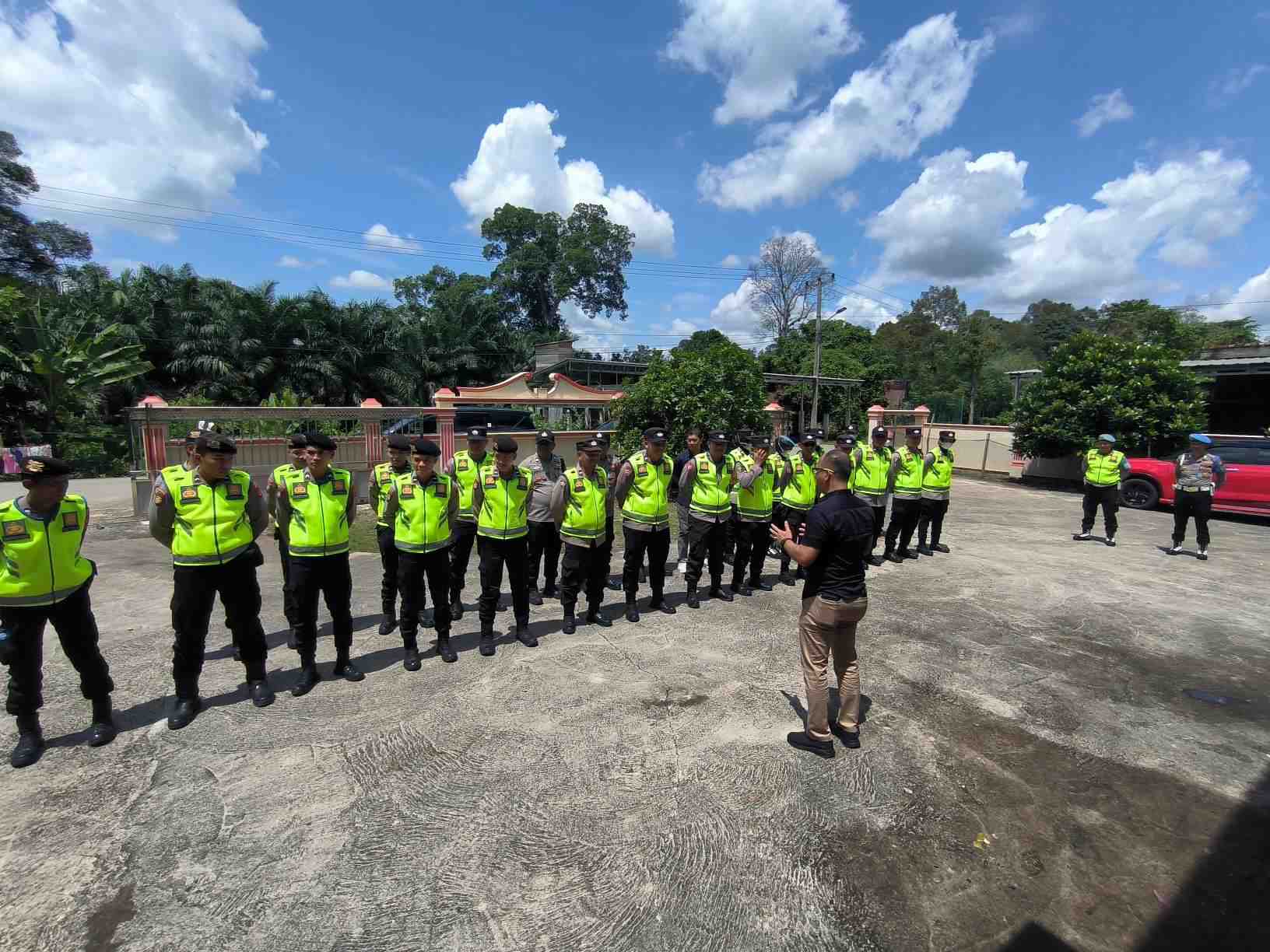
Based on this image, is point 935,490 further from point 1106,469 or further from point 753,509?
point 753,509

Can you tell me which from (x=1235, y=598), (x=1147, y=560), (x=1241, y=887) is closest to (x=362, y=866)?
(x=1241, y=887)

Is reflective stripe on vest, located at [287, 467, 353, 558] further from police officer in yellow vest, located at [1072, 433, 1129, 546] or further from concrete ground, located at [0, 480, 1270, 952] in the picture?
police officer in yellow vest, located at [1072, 433, 1129, 546]

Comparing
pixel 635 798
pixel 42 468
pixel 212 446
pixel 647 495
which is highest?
pixel 212 446

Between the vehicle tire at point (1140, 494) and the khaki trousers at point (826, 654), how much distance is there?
1152cm

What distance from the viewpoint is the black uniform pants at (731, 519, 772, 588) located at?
247 inches

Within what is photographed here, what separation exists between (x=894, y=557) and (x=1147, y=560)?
334 cm

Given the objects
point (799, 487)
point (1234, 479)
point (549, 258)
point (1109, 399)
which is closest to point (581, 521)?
point (799, 487)

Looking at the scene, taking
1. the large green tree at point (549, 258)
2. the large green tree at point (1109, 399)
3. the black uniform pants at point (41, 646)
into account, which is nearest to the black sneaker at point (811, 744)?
the black uniform pants at point (41, 646)

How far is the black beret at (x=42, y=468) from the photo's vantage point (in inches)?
123

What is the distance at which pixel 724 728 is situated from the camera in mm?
3631

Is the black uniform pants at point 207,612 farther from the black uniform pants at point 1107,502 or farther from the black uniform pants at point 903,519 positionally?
the black uniform pants at point 1107,502

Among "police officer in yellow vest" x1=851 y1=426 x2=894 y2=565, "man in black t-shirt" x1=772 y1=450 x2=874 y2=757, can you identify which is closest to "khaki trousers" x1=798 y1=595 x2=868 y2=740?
"man in black t-shirt" x1=772 y1=450 x2=874 y2=757

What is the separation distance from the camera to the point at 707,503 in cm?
584

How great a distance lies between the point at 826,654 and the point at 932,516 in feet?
17.6
